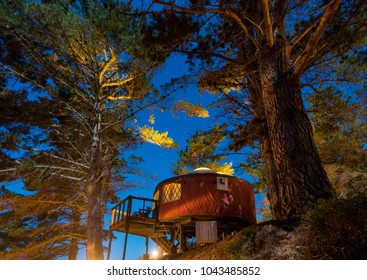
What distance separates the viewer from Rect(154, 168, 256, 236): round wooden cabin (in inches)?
445

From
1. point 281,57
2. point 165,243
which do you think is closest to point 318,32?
point 281,57

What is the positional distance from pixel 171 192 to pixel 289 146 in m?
7.95

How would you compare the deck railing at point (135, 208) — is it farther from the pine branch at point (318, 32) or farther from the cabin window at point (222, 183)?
the pine branch at point (318, 32)

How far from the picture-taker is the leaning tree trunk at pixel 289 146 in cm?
472

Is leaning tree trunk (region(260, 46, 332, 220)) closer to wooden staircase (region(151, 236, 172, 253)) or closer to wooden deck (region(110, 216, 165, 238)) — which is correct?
wooden deck (region(110, 216, 165, 238))

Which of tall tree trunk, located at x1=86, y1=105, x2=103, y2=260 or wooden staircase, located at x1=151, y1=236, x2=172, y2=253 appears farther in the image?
wooden staircase, located at x1=151, y1=236, x2=172, y2=253

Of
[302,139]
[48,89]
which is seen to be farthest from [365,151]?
[48,89]

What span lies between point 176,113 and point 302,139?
5172 millimetres

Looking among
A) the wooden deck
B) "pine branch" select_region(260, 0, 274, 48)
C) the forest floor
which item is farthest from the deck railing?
"pine branch" select_region(260, 0, 274, 48)

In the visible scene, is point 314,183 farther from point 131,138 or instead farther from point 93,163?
point 131,138

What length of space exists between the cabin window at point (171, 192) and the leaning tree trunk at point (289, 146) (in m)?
6.01

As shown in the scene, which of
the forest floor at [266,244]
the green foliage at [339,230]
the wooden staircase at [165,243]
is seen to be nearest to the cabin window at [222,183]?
the wooden staircase at [165,243]

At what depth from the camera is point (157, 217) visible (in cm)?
1279

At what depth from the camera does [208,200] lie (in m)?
11.3
